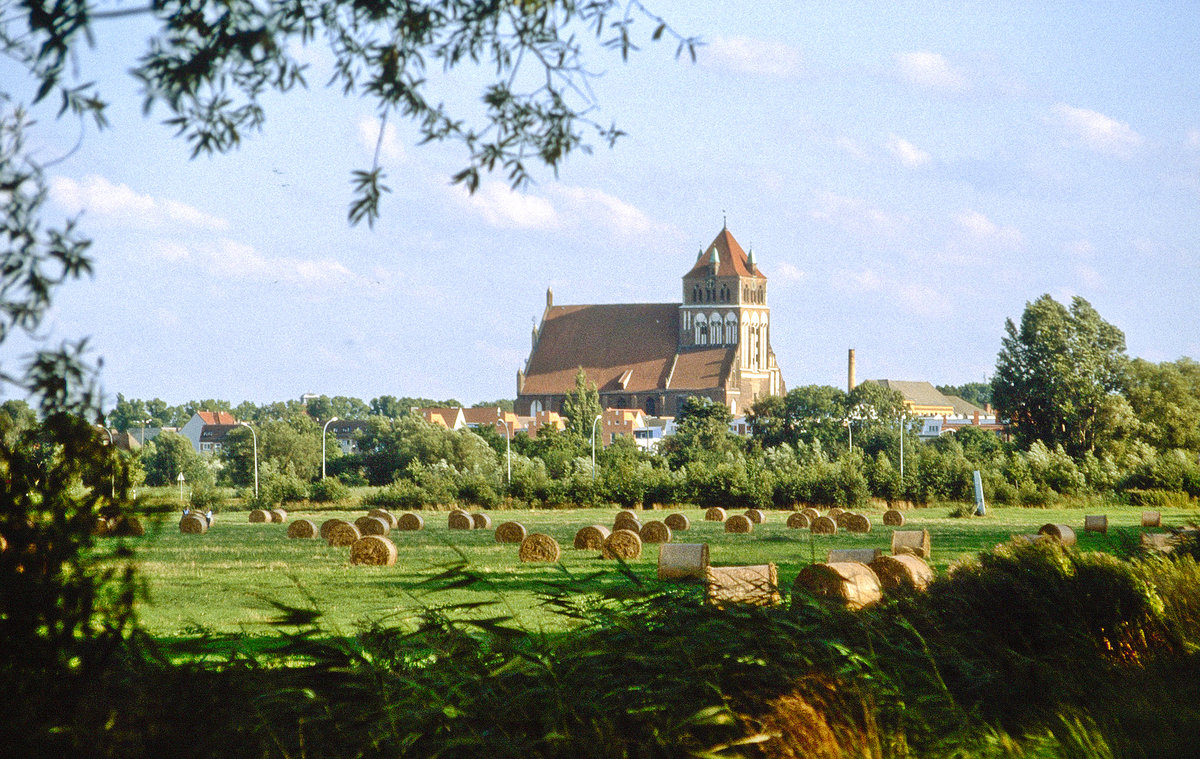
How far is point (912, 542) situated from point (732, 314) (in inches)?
4472

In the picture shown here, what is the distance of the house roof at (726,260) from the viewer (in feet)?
440

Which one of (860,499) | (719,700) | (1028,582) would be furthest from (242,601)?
(860,499)

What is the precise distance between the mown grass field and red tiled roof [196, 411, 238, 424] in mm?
84197

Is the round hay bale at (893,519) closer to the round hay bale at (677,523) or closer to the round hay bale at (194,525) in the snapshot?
the round hay bale at (677,523)

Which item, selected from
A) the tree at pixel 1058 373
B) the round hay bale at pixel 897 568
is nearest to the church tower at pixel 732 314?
the tree at pixel 1058 373

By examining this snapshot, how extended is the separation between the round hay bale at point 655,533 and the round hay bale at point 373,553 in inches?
301

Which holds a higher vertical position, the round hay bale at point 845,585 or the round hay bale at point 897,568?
the round hay bale at point 845,585

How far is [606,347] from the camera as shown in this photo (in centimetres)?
13312

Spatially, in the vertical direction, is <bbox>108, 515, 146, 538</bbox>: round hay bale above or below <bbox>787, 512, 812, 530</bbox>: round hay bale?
above

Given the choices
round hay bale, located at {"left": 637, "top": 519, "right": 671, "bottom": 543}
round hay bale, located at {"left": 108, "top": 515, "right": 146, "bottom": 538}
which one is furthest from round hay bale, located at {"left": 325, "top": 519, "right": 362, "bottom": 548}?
round hay bale, located at {"left": 108, "top": 515, "right": 146, "bottom": 538}

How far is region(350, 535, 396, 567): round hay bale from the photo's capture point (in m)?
19.3

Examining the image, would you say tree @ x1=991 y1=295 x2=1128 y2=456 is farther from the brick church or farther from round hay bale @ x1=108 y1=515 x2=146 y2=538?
the brick church

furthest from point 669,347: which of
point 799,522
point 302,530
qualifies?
point 302,530

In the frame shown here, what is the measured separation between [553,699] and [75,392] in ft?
6.87
